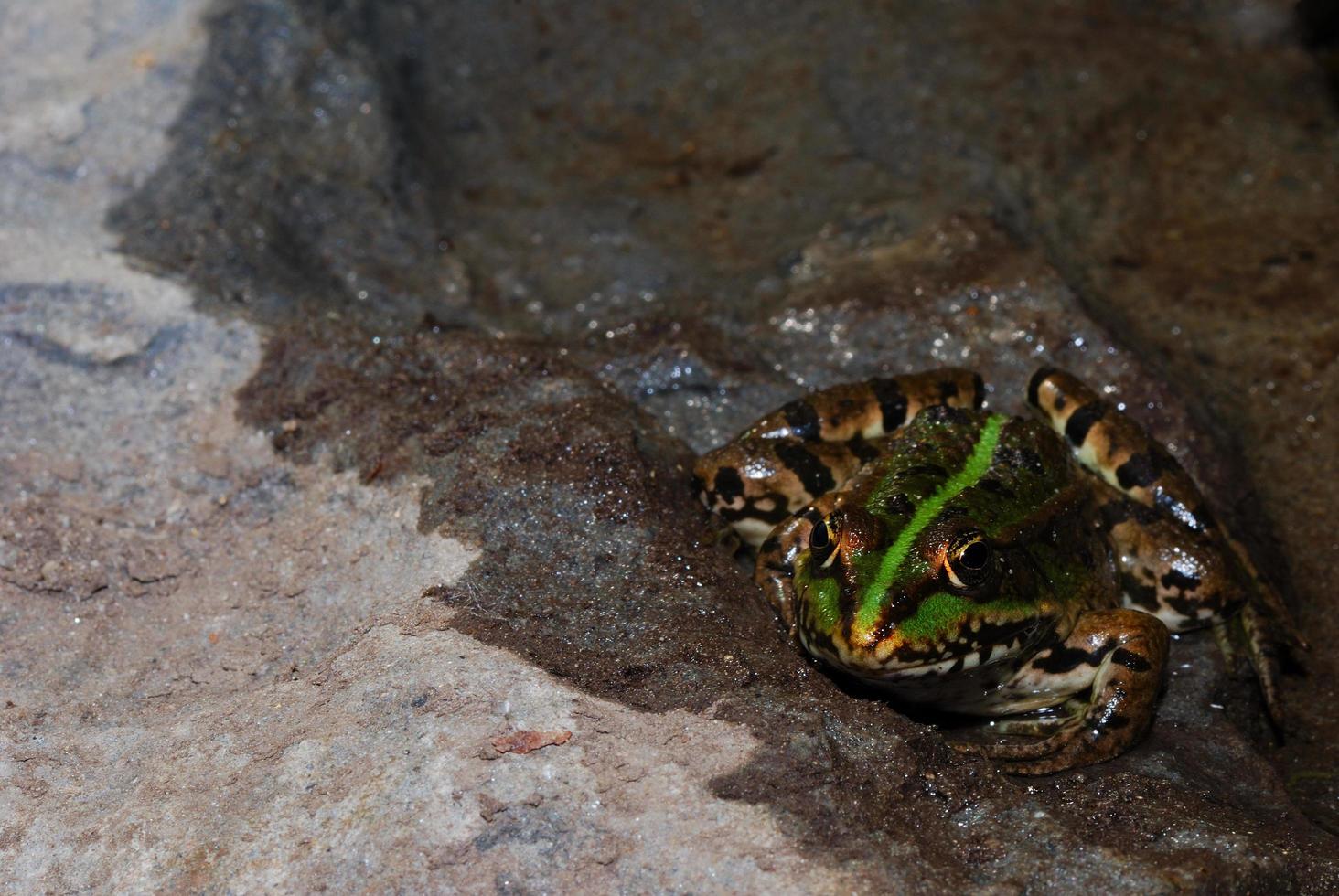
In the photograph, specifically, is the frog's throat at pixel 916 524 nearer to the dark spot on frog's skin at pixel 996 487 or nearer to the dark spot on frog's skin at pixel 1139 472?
the dark spot on frog's skin at pixel 996 487

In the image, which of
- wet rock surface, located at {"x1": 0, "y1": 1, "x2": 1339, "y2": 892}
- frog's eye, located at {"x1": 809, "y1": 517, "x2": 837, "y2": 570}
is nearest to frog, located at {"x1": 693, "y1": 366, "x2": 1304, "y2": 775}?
frog's eye, located at {"x1": 809, "y1": 517, "x2": 837, "y2": 570}

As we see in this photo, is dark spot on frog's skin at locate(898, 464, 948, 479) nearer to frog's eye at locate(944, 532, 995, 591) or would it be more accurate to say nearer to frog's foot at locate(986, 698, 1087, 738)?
frog's eye at locate(944, 532, 995, 591)

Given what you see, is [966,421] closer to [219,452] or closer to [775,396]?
[775,396]

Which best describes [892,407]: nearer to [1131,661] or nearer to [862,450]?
[862,450]

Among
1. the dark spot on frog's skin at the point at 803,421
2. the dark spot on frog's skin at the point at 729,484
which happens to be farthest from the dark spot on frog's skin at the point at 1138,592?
the dark spot on frog's skin at the point at 729,484

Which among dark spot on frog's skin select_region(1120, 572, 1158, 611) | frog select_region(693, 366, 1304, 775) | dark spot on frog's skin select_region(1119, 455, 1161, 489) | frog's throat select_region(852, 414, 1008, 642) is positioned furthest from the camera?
dark spot on frog's skin select_region(1119, 455, 1161, 489)

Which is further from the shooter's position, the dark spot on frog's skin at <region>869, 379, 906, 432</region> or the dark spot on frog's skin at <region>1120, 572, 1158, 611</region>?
the dark spot on frog's skin at <region>869, 379, 906, 432</region>
